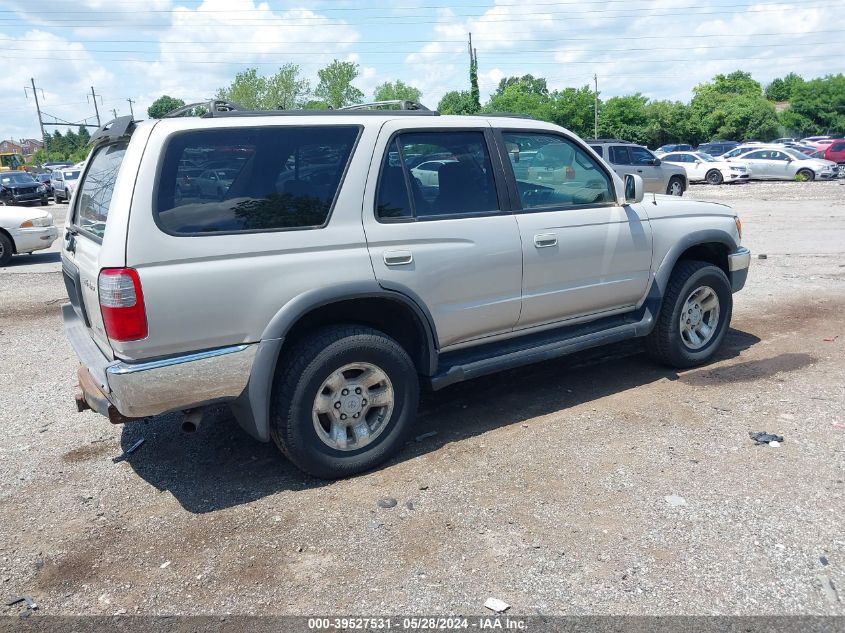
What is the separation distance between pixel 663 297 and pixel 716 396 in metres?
0.85

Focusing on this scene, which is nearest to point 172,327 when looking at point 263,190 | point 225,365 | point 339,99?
point 225,365

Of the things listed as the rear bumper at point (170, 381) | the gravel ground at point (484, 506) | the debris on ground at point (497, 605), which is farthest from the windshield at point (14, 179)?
the debris on ground at point (497, 605)

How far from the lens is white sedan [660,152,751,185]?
95.6 feet

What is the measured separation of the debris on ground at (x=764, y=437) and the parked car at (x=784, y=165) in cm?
2793

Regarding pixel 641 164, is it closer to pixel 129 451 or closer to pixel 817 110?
pixel 129 451

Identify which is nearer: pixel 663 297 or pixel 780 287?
pixel 663 297

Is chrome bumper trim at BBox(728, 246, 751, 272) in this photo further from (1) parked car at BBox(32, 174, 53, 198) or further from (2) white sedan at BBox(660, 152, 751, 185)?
(1) parked car at BBox(32, 174, 53, 198)

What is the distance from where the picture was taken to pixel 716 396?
527 centimetres

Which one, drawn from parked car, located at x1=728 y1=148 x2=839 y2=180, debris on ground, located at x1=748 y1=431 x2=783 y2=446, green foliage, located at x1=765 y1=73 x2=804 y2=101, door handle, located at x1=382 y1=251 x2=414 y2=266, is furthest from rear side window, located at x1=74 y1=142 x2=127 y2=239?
green foliage, located at x1=765 y1=73 x2=804 y2=101

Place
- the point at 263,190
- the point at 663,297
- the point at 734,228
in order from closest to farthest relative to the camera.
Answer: the point at 263,190 → the point at 663,297 → the point at 734,228

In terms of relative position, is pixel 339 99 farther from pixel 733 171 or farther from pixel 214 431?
pixel 214 431

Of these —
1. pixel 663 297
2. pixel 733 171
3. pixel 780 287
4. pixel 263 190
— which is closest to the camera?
Result: pixel 263 190

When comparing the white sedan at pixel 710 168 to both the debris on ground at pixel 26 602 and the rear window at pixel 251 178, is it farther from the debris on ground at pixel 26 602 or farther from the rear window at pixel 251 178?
the debris on ground at pixel 26 602

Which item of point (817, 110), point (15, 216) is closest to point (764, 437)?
point (15, 216)
